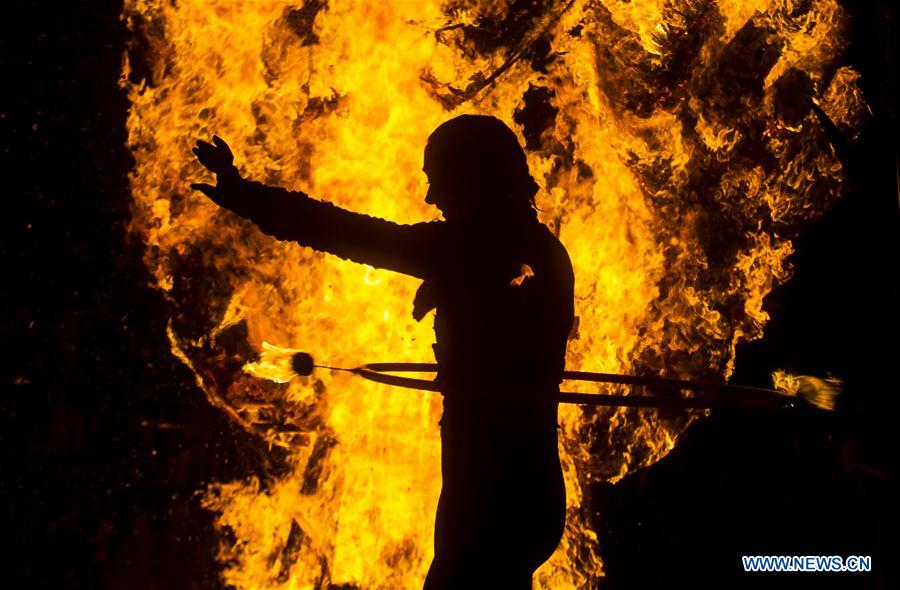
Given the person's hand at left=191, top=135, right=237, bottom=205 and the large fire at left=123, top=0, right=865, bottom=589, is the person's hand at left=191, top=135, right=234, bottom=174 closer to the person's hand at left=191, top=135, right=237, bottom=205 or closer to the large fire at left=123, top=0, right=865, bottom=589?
the person's hand at left=191, top=135, right=237, bottom=205

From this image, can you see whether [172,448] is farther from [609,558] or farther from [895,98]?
A: [895,98]

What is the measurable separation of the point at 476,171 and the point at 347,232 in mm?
501

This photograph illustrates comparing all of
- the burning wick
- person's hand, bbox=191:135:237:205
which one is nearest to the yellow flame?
the burning wick

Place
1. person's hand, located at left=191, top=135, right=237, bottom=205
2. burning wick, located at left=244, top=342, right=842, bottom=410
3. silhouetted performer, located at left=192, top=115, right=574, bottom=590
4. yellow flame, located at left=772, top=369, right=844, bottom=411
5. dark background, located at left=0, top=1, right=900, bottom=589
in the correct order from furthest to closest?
dark background, located at left=0, top=1, right=900, bottom=589, yellow flame, located at left=772, top=369, right=844, bottom=411, burning wick, located at left=244, top=342, right=842, bottom=410, person's hand, located at left=191, top=135, right=237, bottom=205, silhouetted performer, located at left=192, top=115, right=574, bottom=590

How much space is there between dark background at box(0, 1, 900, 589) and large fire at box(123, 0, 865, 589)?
534 mm

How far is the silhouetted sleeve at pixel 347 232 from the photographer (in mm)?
1888

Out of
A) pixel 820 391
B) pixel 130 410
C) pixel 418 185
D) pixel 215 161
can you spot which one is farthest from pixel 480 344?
pixel 130 410

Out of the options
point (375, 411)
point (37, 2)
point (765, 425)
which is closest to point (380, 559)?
point (375, 411)

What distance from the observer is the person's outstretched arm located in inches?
74.3

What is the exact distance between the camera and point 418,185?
12.8ft

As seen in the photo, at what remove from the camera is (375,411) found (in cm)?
376

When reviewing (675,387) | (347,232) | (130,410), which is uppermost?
(347,232)

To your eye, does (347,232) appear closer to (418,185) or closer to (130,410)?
(418,185)

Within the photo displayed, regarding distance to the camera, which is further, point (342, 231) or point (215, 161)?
point (215, 161)
